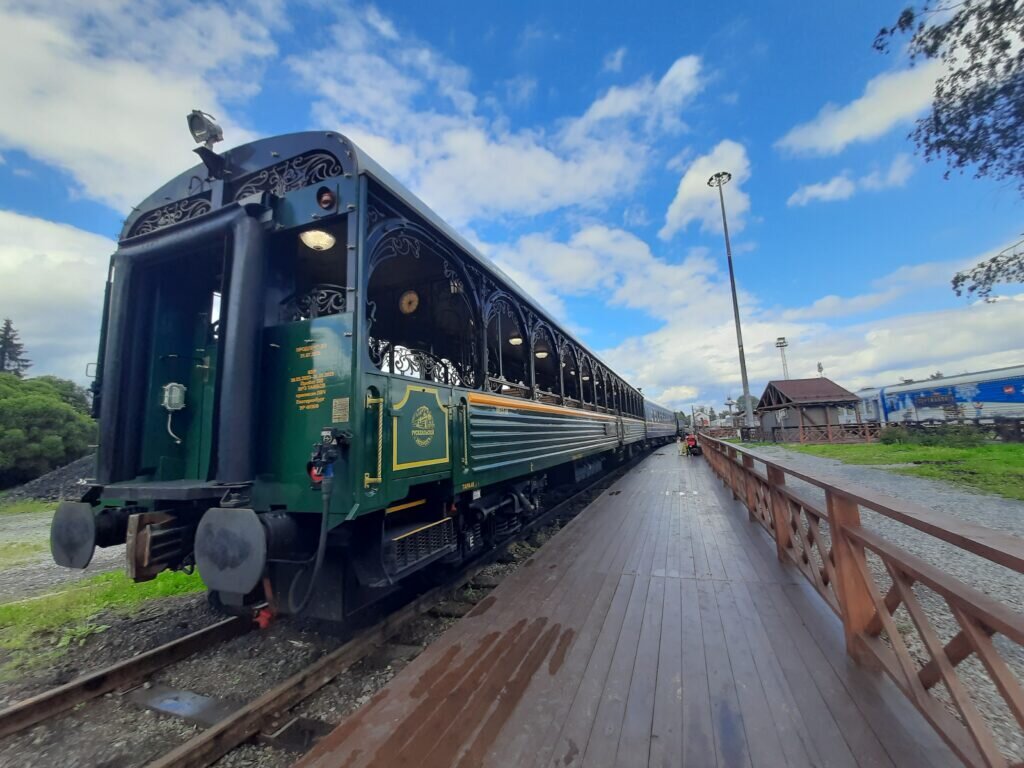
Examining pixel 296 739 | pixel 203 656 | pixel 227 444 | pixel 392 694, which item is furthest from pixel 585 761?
pixel 203 656

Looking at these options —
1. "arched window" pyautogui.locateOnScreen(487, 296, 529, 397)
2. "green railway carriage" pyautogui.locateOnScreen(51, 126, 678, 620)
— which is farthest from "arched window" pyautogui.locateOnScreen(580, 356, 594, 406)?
"green railway carriage" pyautogui.locateOnScreen(51, 126, 678, 620)

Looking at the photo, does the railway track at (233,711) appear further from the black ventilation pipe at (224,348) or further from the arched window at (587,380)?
the arched window at (587,380)

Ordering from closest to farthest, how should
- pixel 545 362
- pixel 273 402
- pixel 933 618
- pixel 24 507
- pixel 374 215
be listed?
pixel 273 402, pixel 374 215, pixel 933 618, pixel 545 362, pixel 24 507

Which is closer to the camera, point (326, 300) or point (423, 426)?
point (326, 300)

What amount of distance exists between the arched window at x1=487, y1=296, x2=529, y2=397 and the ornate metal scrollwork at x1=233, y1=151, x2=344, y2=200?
2.09 metres

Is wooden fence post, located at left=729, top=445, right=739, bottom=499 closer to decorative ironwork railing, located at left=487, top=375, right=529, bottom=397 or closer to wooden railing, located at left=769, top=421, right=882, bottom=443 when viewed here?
decorative ironwork railing, located at left=487, top=375, right=529, bottom=397

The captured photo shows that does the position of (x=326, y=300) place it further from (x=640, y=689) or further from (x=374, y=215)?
(x=640, y=689)

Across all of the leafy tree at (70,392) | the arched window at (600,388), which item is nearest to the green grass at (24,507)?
the leafy tree at (70,392)

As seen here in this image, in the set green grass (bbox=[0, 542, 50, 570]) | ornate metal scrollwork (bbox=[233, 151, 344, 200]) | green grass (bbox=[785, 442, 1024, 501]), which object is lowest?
green grass (bbox=[0, 542, 50, 570])

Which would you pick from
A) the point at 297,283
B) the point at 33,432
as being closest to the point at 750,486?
the point at 297,283

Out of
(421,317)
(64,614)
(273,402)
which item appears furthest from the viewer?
(421,317)

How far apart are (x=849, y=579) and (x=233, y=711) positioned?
350 cm

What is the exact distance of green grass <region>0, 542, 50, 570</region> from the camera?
6.46 m

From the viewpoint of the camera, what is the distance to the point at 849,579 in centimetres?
233
